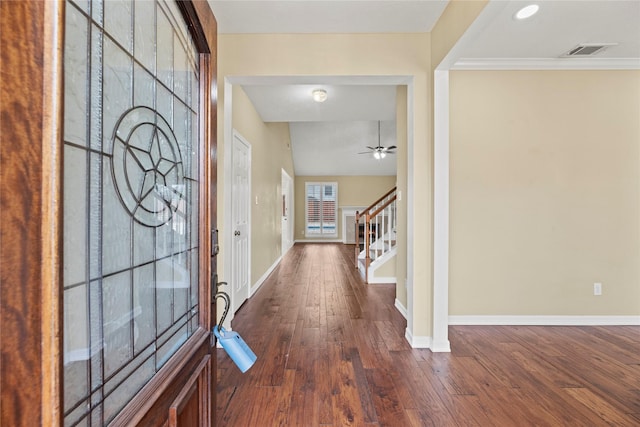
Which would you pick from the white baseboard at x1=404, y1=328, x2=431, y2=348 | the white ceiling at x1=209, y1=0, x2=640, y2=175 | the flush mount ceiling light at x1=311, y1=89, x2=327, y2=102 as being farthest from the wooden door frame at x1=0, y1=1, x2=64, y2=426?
the flush mount ceiling light at x1=311, y1=89, x2=327, y2=102

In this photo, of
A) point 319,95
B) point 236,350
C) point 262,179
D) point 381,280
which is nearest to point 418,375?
point 236,350

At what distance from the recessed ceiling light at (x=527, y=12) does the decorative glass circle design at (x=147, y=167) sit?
8.51 feet

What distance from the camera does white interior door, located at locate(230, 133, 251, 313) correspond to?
11.1 feet

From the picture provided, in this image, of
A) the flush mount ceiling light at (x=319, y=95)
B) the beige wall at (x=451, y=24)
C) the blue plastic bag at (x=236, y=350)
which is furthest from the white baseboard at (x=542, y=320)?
the flush mount ceiling light at (x=319, y=95)

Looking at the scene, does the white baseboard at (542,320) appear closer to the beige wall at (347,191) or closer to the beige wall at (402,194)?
the beige wall at (402,194)

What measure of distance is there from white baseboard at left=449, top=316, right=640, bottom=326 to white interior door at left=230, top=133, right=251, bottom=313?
2.30 metres

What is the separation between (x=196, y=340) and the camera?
1.04 metres

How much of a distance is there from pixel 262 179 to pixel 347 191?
604cm

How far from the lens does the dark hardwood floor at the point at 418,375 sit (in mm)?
1756

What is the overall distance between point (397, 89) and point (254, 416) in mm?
3379

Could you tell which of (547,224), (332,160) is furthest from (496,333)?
(332,160)

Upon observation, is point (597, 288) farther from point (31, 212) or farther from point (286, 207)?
point (286, 207)

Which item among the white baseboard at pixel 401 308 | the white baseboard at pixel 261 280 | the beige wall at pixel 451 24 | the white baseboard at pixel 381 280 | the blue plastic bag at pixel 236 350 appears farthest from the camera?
the white baseboard at pixel 381 280

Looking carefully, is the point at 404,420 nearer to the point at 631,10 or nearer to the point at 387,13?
the point at 387,13
